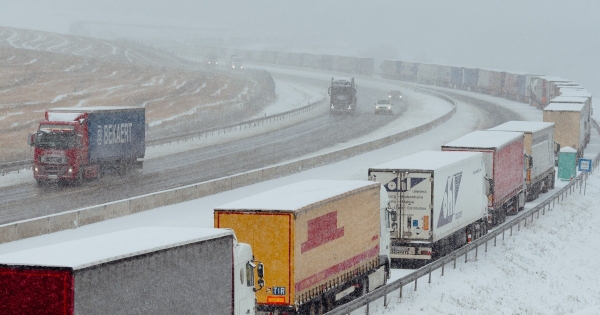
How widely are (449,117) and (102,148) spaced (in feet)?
143

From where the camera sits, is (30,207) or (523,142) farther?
(523,142)

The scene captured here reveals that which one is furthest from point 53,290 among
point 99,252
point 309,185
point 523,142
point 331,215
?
point 523,142

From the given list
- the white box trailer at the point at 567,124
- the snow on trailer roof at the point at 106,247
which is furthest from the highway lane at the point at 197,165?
the snow on trailer roof at the point at 106,247

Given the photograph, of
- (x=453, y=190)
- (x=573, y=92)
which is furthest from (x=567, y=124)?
(x=453, y=190)

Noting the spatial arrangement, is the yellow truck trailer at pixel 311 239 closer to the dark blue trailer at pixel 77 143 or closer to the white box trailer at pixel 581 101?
the dark blue trailer at pixel 77 143

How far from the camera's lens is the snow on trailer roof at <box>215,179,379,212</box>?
20.0 m

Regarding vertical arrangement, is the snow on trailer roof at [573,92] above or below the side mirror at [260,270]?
below

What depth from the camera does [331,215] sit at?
21781 mm

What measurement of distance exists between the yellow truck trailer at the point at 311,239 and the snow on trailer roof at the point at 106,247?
3.23 m

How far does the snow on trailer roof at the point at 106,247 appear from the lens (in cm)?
1315

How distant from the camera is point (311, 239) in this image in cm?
2064

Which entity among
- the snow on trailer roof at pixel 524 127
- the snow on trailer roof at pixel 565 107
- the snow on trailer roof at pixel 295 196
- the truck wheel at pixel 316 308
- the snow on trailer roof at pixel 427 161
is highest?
the snow on trailer roof at pixel 295 196

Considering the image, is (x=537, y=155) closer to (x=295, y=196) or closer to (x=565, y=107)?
(x=565, y=107)

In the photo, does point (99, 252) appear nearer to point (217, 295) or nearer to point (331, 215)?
point (217, 295)
